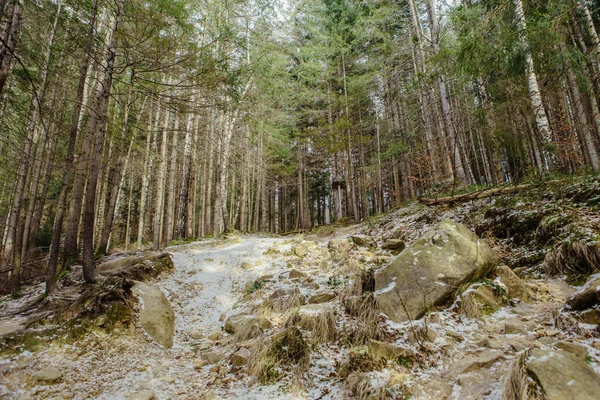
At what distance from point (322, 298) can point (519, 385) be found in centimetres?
322

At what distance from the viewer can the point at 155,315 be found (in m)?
4.59

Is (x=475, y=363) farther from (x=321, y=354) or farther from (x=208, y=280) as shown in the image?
(x=208, y=280)

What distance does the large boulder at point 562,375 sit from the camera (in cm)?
196

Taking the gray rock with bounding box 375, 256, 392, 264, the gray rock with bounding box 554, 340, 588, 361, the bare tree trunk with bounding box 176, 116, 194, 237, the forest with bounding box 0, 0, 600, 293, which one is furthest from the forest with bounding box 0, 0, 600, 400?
the bare tree trunk with bounding box 176, 116, 194, 237

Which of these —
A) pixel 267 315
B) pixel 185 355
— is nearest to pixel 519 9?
pixel 267 315

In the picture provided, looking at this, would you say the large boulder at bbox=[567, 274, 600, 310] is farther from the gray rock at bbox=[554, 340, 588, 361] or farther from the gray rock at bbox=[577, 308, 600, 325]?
the gray rock at bbox=[554, 340, 588, 361]

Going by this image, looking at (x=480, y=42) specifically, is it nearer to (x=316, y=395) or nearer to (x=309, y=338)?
(x=309, y=338)

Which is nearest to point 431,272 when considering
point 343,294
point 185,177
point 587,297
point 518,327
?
point 518,327

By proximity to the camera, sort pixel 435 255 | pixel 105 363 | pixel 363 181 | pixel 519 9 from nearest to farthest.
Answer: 1. pixel 105 363
2. pixel 435 255
3. pixel 519 9
4. pixel 363 181

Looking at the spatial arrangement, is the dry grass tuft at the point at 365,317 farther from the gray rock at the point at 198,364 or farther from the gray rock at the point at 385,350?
the gray rock at the point at 198,364

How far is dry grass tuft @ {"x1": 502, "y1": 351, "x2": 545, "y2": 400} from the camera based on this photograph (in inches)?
79.4

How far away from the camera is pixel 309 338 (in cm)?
394

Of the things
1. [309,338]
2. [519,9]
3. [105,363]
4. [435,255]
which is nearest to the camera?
[105,363]

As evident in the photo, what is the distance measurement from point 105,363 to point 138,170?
1355cm
